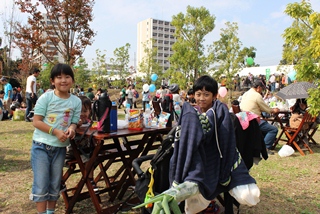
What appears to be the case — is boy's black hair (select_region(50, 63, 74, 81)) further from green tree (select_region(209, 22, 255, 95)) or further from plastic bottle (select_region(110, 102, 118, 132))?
green tree (select_region(209, 22, 255, 95))

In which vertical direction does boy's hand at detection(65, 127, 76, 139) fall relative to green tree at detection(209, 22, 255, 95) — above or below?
below

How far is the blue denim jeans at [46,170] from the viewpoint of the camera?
2.47 m

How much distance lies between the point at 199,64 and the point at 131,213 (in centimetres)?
1418

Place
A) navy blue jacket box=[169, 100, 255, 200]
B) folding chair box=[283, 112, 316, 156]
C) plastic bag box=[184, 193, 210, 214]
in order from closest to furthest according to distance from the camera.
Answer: navy blue jacket box=[169, 100, 255, 200] < plastic bag box=[184, 193, 210, 214] < folding chair box=[283, 112, 316, 156]

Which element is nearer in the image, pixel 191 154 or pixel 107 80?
pixel 191 154

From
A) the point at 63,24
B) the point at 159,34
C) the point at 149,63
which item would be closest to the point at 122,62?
the point at 149,63

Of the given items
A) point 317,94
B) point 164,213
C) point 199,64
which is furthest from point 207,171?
point 199,64

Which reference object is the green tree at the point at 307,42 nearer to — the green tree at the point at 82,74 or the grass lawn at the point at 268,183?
the grass lawn at the point at 268,183

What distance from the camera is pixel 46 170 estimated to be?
249 centimetres

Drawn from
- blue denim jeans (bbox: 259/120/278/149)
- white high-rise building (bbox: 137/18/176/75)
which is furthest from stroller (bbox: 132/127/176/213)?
white high-rise building (bbox: 137/18/176/75)

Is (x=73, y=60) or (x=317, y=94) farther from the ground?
(x=73, y=60)

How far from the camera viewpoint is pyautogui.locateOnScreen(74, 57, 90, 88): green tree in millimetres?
30484

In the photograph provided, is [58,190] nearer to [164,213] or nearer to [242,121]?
[164,213]

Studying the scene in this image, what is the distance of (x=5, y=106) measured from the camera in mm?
10703
